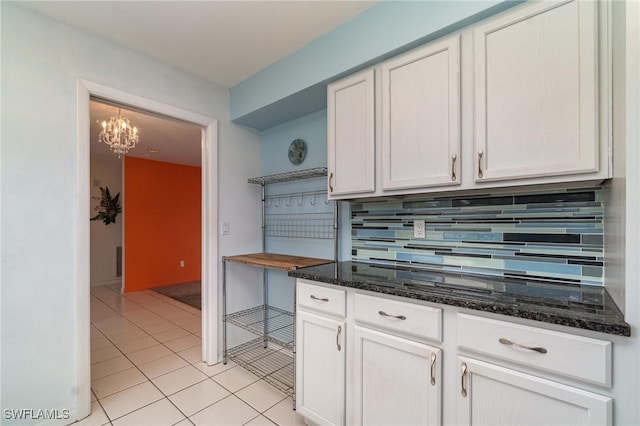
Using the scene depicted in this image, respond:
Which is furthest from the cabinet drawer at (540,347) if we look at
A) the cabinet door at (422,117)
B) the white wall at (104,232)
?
the white wall at (104,232)

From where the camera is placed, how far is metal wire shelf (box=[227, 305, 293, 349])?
2.46 m

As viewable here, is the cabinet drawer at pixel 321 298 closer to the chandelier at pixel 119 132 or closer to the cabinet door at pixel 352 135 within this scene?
the cabinet door at pixel 352 135

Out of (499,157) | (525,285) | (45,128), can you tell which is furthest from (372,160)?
(45,128)

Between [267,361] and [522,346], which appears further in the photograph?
[267,361]

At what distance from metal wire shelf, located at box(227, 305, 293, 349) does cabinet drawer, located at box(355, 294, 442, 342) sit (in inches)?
48.6

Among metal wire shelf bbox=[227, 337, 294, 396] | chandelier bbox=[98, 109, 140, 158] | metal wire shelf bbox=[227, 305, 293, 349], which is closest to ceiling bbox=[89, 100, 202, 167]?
chandelier bbox=[98, 109, 140, 158]

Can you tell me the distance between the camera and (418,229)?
1.78 m

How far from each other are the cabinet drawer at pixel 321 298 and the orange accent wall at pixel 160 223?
14.3ft

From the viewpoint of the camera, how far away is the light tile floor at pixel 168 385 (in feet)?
5.61

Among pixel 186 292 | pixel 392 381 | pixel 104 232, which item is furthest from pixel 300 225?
pixel 104 232

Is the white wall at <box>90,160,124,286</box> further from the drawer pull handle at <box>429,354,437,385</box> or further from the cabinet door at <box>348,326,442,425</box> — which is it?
the drawer pull handle at <box>429,354,437,385</box>

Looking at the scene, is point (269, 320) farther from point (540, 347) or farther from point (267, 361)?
point (540, 347)

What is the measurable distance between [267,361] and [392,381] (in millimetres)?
1411

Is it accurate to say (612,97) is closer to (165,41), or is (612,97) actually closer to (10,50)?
(165,41)
